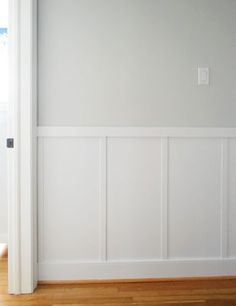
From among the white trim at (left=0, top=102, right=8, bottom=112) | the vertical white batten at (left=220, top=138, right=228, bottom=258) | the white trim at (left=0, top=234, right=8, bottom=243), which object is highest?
the white trim at (left=0, top=102, right=8, bottom=112)

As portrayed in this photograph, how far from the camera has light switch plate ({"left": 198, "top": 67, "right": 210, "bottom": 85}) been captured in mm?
2221

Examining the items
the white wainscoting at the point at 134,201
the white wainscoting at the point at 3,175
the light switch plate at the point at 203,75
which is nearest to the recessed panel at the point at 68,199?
the white wainscoting at the point at 134,201

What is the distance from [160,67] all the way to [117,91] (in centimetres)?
32

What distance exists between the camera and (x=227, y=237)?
228cm

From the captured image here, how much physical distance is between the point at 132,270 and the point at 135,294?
206 mm

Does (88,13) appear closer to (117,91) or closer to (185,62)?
(117,91)

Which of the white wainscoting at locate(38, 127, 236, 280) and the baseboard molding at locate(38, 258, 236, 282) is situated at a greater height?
the white wainscoting at locate(38, 127, 236, 280)

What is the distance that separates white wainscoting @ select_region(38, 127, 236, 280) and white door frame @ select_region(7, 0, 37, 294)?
0.49ft

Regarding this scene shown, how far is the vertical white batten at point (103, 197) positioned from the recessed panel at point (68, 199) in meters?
0.03

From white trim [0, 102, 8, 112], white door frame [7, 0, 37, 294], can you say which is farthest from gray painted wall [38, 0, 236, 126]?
white trim [0, 102, 8, 112]

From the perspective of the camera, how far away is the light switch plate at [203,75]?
222 cm

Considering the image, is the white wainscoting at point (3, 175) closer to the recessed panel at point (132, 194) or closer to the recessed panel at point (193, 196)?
the recessed panel at point (132, 194)

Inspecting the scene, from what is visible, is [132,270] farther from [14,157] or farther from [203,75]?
[203,75]

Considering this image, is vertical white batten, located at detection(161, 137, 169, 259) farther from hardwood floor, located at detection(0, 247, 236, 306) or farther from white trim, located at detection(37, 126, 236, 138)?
hardwood floor, located at detection(0, 247, 236, 306)
